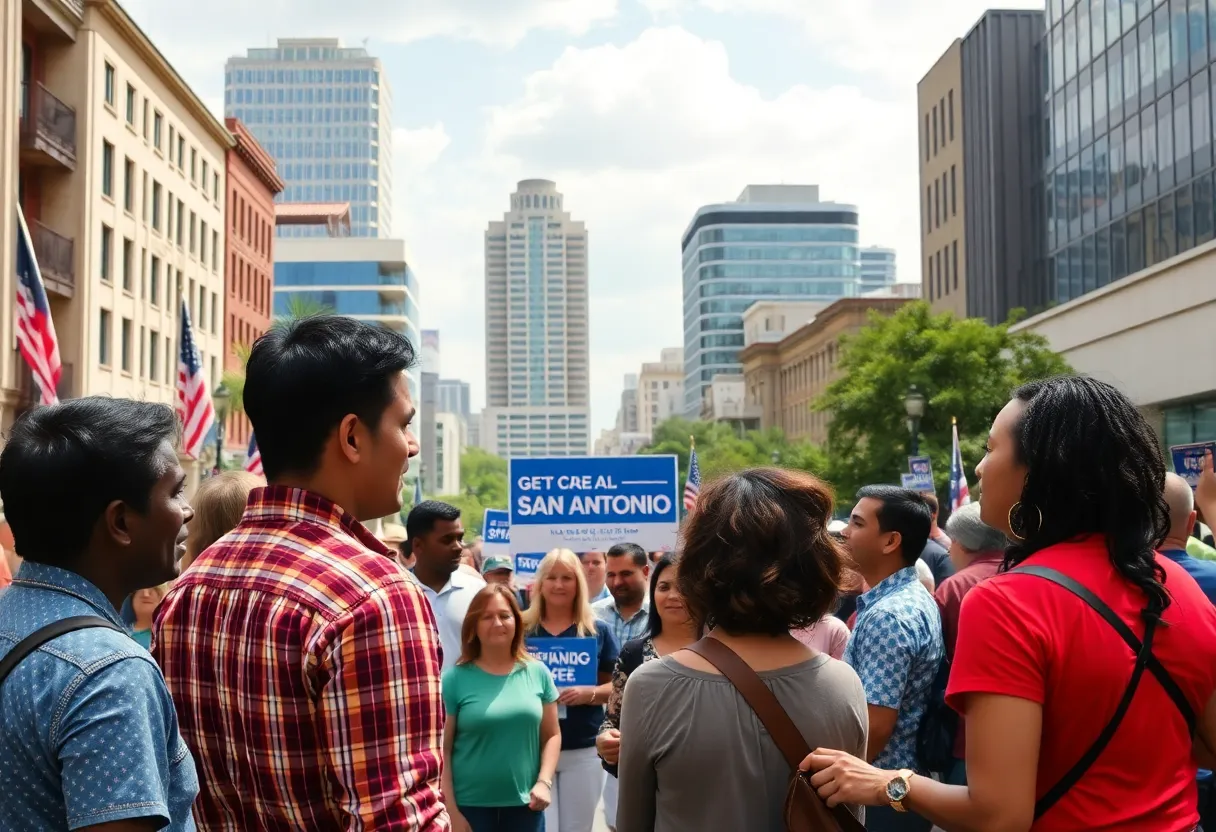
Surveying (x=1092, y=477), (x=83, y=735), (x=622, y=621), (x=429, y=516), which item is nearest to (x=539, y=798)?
(x=429, y=516)

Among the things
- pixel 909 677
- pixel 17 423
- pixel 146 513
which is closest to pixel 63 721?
pixel 146 513

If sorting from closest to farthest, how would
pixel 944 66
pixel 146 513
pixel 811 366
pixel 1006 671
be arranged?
pixel 146 513, pixel 1006 671, pixel 944 66, pixel 811 366

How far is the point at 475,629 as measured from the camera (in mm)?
7270

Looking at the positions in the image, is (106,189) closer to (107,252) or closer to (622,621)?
(107,252)

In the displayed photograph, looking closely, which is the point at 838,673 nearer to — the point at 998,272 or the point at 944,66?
the point at 998,272

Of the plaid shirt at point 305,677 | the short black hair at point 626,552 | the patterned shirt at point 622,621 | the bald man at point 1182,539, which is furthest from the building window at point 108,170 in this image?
the plaid shirt at point 305,677

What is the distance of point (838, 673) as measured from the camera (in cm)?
336

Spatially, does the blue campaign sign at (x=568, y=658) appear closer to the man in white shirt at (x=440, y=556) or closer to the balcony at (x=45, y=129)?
the man in white shirt at (x=440, y=556)

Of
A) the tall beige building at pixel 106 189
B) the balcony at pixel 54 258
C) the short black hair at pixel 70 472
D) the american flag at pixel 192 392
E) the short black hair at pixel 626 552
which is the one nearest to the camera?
the short black hair at pixel 70 472

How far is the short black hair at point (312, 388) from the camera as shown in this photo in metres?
2.74

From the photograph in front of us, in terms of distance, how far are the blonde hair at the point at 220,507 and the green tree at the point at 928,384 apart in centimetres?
3950

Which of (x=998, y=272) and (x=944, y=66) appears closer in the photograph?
(x=998, y=272)

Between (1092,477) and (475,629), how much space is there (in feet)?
15.2

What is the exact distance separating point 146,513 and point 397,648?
607mm
